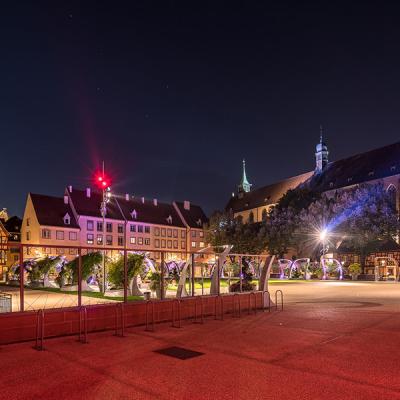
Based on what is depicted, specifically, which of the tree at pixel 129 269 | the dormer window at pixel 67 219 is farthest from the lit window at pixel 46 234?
the tree at pixel 129 269

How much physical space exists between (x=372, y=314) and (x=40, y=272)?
26.9 m

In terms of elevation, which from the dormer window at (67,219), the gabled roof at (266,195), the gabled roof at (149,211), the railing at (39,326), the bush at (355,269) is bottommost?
the bush at (355,269)

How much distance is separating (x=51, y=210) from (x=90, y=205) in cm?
718

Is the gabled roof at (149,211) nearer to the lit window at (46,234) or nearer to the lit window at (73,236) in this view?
the lit window at (73,236)

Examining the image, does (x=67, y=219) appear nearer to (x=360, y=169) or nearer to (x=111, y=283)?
(x=360, y=169)

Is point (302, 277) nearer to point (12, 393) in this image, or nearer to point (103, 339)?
point (103, 339)

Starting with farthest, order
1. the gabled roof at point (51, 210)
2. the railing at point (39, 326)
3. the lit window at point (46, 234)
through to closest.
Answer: the gabled roof at point (51, 210)
the lit window at point (46, 234)
the railing at point (39, 326)

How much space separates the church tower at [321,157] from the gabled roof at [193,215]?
24782 millimetres

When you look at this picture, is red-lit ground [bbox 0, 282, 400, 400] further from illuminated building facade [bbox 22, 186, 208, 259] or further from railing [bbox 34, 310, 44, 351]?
illuminated building facade [bbox 22, 186, 208, 259]

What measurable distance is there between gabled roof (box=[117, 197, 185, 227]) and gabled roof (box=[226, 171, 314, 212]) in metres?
19.5


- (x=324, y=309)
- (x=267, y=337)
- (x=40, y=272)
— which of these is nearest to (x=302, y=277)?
(x=40, y=272)

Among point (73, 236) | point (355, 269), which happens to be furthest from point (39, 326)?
point (73, 236)

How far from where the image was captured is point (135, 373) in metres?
7.86

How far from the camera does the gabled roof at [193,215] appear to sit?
89.9 metres
